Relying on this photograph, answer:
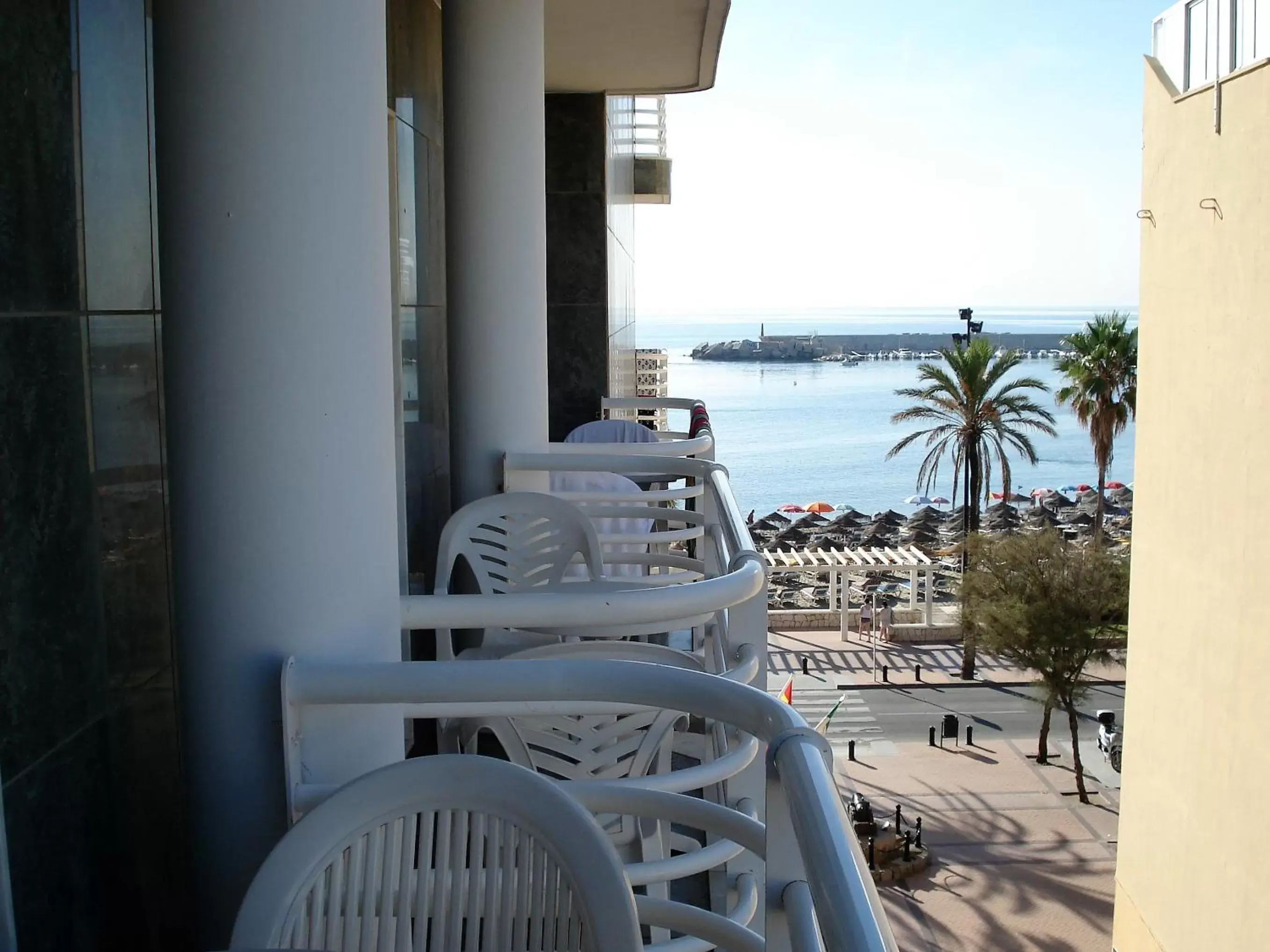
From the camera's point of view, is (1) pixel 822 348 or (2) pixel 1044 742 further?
(1) pixel 822 348

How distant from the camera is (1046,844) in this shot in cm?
1606

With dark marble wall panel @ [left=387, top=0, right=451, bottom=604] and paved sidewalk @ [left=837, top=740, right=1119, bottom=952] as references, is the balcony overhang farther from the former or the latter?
paved sidewalk @ [left=837, top=740, right=1119, bottom=952]

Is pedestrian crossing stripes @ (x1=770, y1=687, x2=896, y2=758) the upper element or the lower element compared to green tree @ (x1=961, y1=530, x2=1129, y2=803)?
lower

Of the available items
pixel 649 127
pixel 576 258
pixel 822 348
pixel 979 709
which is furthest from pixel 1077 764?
pixel 822 348

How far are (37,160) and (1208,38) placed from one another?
53.0 feet

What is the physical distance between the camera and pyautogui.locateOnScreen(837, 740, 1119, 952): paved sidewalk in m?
13.2

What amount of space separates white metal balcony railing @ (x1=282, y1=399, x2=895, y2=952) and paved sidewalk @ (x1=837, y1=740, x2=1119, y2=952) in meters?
11.0

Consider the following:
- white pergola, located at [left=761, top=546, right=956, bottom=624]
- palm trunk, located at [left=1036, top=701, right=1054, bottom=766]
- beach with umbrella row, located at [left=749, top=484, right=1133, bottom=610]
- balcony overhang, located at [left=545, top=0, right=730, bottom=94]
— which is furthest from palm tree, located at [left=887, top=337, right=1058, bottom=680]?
balcony overhang, located at [left=545, top=0, right=730, bottom=94]

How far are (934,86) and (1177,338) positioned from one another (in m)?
93.1

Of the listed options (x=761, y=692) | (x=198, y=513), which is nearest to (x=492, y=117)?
(x=198, y=513)

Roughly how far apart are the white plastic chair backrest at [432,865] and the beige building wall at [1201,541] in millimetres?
13123

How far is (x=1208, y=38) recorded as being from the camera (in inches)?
583

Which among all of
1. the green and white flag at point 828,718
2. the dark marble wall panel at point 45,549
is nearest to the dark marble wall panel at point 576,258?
the dark marble wall panel at point 45,549

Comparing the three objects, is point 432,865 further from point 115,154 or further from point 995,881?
point 995,881
